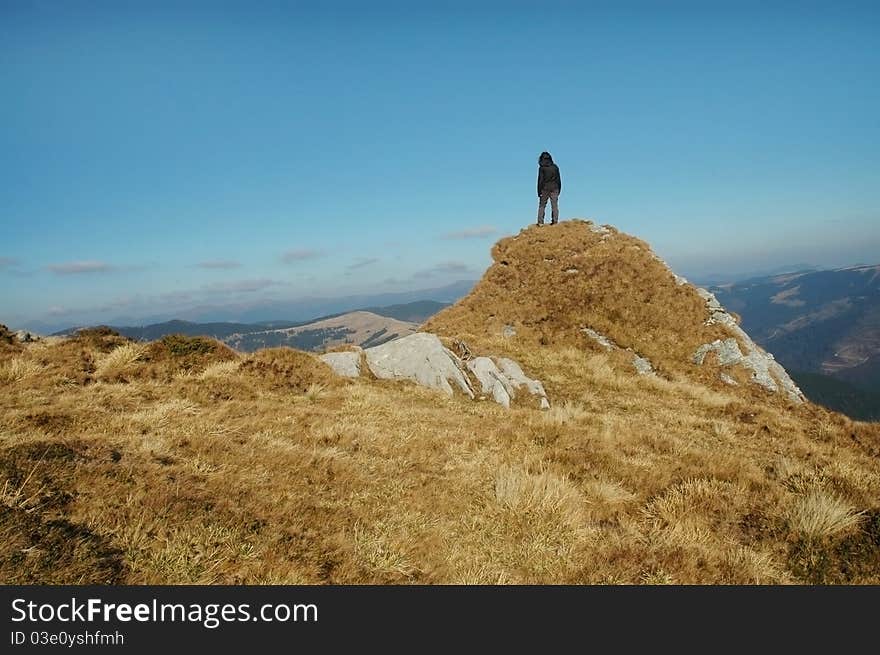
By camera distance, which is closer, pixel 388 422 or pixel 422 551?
pixel 422 551

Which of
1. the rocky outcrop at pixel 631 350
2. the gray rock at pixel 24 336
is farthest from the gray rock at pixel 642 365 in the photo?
the gray rock at pixel 24 336

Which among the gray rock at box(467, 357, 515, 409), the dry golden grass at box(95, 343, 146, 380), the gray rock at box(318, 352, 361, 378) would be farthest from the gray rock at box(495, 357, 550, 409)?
the dry golden grass at box(95, 343, 146, 380)

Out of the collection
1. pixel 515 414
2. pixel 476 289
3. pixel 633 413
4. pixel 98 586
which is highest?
pixel 476 289

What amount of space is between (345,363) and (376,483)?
456 inches

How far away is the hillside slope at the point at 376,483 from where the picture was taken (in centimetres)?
544

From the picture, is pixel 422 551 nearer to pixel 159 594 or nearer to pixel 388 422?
pixel 159 594

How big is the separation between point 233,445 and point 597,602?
728 centimetres

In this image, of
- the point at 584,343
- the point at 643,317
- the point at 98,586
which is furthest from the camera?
the point at 643,317

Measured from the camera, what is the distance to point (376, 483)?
26.8 feet

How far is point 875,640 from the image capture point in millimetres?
4582

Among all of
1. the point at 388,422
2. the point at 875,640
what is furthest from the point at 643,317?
the point at 875,640

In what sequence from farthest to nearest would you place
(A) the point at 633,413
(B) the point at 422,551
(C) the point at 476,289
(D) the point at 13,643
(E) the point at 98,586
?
1. (C) the point at 476,289
2. (A) the point at 633,413
3. (B) the point at 422,551
4. (E) the point at 98,586
5. (D) the point at 13,643

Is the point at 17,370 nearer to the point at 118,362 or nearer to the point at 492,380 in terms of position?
the point at 118,362

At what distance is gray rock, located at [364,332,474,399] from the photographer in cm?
1833
